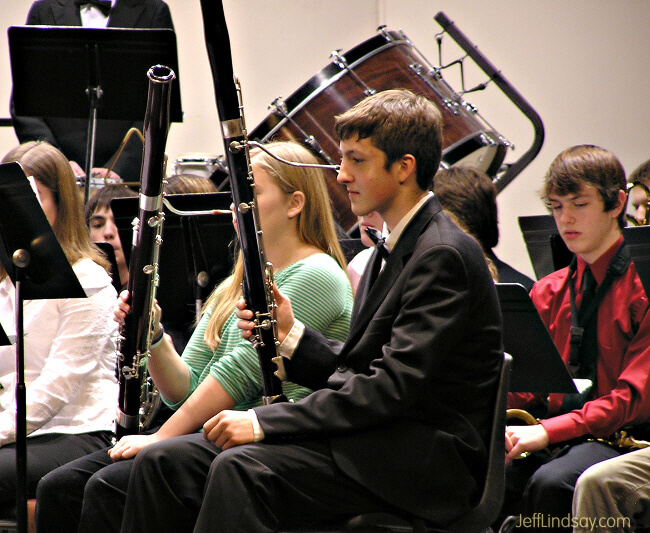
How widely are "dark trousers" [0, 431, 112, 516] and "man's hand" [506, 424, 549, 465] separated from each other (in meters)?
1.17

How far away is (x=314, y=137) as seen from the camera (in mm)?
3559

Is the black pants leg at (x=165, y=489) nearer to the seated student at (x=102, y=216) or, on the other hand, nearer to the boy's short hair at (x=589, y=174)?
the boy's short hair at (x=589, y=174)

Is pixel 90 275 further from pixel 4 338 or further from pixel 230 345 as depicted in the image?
pixel 230 345

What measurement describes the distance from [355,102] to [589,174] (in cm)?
136

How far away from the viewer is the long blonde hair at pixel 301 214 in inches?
89.8

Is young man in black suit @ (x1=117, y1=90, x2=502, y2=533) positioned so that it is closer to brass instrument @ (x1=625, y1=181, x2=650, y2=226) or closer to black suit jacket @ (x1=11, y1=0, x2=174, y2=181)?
brass instrument @ (x1=625, y1=181, x2=650, y2=226)

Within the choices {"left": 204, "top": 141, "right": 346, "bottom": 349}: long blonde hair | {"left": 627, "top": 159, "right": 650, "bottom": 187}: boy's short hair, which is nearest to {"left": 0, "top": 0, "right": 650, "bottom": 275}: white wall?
{"left": 627, "top": 159, "right": 650, "bottom": 187}: boy's short hair

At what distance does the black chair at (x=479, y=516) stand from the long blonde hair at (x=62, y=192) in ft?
4.39

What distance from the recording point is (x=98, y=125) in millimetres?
4441

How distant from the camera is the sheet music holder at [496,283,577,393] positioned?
202 cm

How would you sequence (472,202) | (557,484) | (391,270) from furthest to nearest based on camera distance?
(472,202)
(557,484)
(391,270)

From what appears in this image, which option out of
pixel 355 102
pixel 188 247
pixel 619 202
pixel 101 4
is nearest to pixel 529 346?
pixel 619 202

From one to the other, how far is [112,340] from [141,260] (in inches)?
22.4

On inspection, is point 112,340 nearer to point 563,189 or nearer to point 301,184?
point 301,184
